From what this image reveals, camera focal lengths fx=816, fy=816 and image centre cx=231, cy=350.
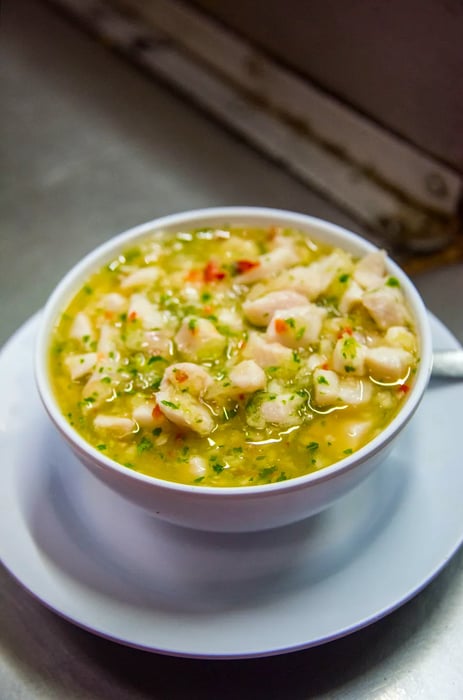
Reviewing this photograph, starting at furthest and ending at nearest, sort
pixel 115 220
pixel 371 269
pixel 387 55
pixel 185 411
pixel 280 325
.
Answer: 1. pixel 115 220
2. pixel 387 55
3. pixel 371 269
4. pixel 280 325
5. pixel 185 411

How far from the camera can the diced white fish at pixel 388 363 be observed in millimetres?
1350

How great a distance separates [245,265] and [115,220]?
1.01m

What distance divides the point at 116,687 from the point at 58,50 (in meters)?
2.45

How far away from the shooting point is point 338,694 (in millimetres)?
1295

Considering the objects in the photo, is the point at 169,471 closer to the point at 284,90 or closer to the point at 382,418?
the point at 382,418

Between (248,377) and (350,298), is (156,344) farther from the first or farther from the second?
(350,298)

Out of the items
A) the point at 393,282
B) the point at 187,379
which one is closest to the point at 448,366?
the point at 393,282

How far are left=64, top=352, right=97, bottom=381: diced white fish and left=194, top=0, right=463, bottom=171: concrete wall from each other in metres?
1.30

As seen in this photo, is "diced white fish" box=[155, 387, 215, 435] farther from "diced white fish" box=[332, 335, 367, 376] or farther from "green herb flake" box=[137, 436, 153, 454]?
"diced white fish" box=[332, 335, 367, 376]

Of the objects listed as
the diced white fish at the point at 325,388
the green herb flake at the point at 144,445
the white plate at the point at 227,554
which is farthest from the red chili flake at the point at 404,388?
the green herb flake at the point at 144,445

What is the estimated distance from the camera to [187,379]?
1.33 m

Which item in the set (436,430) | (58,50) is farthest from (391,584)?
(58,50)

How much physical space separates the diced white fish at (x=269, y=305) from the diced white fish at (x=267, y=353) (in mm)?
63

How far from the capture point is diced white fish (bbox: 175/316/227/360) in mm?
1417
